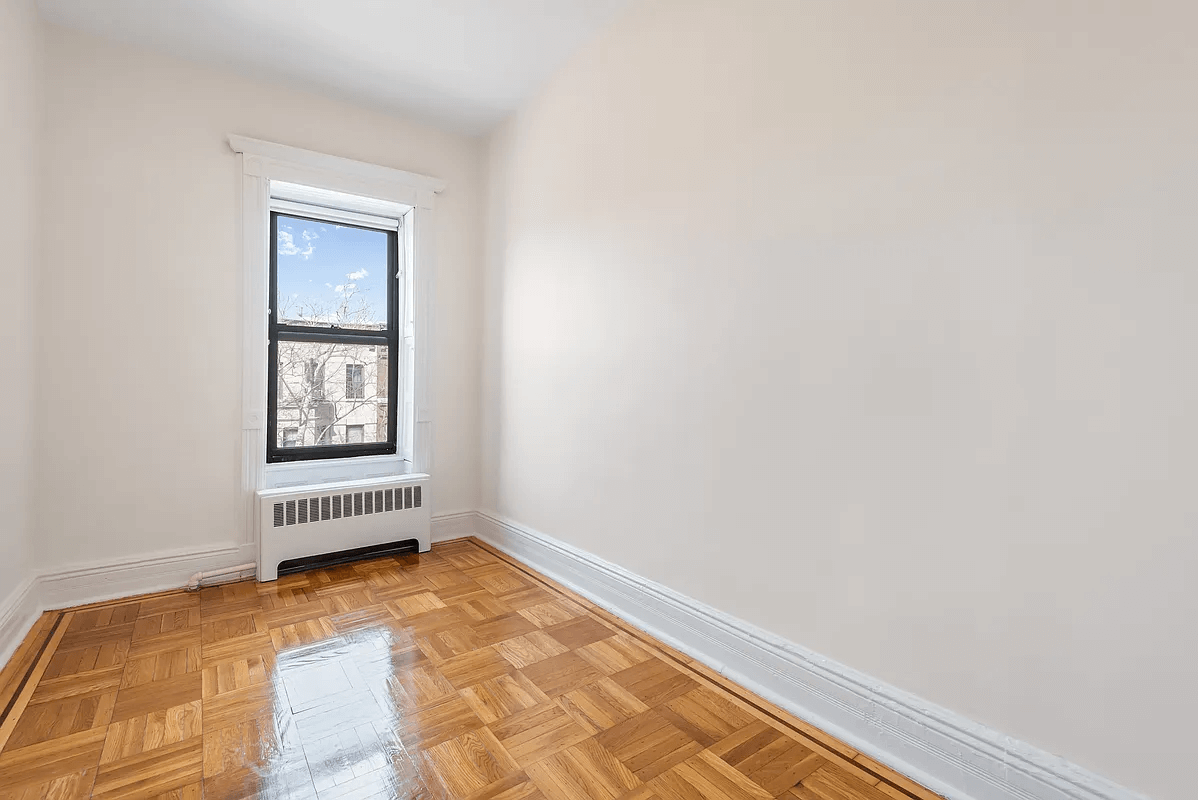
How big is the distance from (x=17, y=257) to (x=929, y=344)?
132 inches

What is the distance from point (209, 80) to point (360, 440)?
2121 millimetres

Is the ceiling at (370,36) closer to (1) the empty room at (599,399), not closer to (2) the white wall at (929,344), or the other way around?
(1) the empty room at (599,399)

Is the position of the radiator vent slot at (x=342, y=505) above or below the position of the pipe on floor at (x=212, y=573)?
above

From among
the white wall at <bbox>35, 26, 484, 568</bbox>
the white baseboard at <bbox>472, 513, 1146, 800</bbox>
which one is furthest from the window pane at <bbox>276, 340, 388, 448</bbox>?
the white baseboard at <bbox>472, 513, 1146, 800</bbox>


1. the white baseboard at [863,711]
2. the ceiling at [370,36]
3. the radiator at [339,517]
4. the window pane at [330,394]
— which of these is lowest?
the white baseboard at [863,711]

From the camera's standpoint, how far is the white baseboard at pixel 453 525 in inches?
148

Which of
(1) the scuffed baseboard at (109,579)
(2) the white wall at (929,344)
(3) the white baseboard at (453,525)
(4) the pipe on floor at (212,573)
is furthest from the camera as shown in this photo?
(3) the white baseboard at (453,525)

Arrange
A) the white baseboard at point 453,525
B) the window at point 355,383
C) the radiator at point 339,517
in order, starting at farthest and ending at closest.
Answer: the white baseboard at point 453,525 < the window at point 355,383 < the radiator at point 339,517

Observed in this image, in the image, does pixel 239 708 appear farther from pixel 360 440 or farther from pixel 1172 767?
pixel 1172 767

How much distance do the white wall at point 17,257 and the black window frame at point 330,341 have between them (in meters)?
1.02

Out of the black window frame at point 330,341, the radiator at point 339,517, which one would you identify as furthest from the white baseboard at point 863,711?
the black window frame at point 330,341

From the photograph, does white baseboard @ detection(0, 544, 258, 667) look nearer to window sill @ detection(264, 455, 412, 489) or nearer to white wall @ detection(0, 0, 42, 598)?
white wall @ detection(0, 0, 42, 598)

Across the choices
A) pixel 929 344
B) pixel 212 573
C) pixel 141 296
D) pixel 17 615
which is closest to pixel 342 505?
pixel 212 573

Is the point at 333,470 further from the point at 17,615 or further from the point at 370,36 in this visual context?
the point at 370,36
